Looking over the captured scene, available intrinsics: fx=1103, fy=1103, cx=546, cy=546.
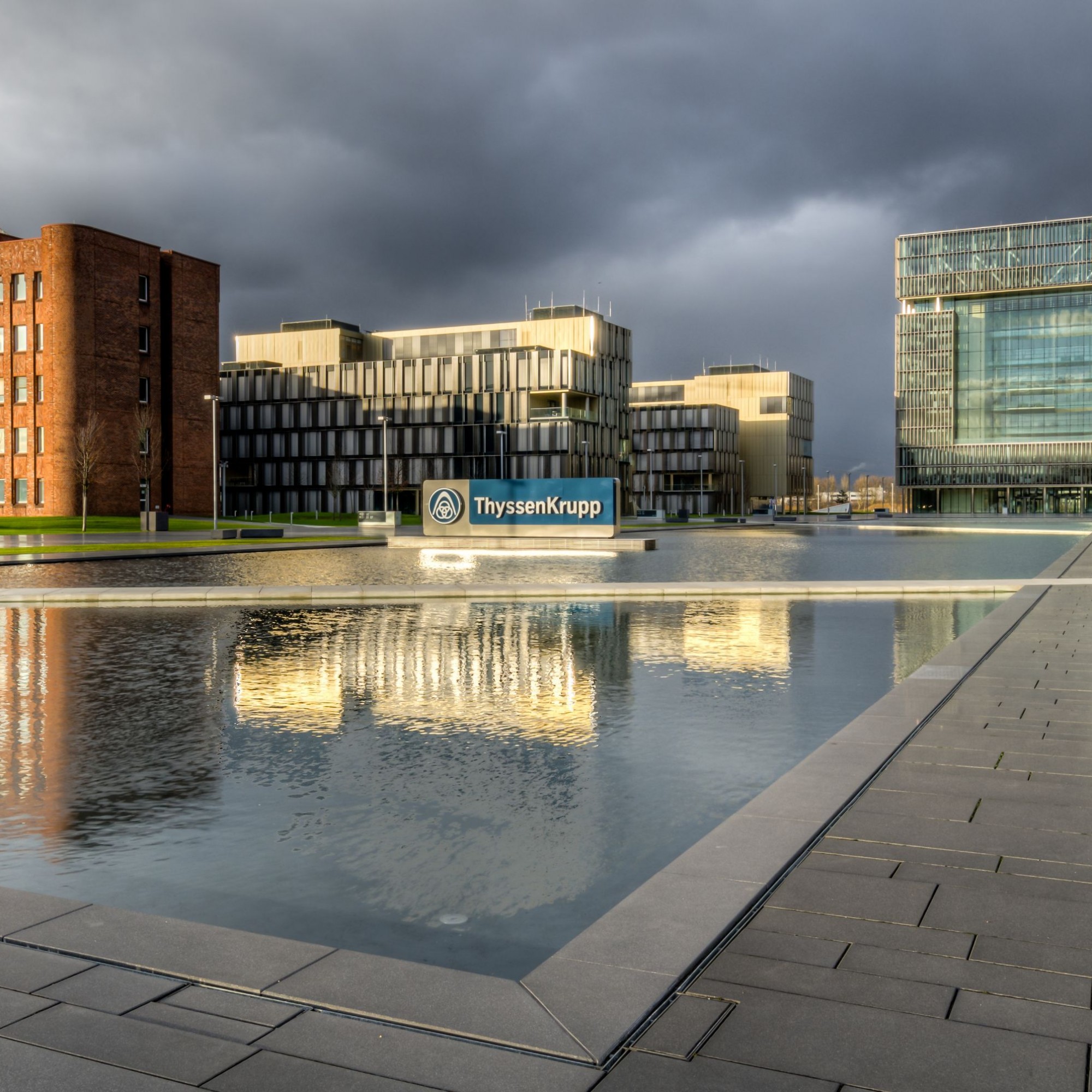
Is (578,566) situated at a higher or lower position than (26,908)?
higher

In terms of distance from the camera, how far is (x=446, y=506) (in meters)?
44.3

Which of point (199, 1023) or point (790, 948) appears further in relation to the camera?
point (790, 948)

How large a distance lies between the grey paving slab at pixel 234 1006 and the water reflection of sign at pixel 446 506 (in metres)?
40.5

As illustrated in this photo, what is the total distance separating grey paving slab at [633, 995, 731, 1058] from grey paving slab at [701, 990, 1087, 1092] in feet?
0.15

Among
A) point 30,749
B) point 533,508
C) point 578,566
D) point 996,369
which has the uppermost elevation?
point 996,369

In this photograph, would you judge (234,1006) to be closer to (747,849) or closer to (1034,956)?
(747,849)

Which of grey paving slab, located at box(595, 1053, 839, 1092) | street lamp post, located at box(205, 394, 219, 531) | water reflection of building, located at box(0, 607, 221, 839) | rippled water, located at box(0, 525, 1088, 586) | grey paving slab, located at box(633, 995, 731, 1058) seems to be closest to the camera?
grey paving slab, located at box(595, 1053, 839, 1092)

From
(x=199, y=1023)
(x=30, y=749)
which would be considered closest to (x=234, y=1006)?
(x=199, y=1023)

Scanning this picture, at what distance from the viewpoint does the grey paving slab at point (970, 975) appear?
3.69 m

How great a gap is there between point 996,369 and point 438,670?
153 metres

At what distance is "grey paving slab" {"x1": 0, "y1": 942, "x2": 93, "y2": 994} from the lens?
379 cm

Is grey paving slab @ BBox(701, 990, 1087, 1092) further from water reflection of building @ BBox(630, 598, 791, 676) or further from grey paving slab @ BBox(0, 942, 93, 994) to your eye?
water reflection of building @ BBox(630, 598, 791, 676)

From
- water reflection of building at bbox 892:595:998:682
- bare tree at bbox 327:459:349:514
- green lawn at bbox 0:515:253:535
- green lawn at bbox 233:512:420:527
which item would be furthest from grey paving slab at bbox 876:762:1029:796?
bare tree at bbox 327:459:349:514

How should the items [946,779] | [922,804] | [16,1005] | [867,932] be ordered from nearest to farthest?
[16,1005]
[867,932]
[922,804]
[946,779]
